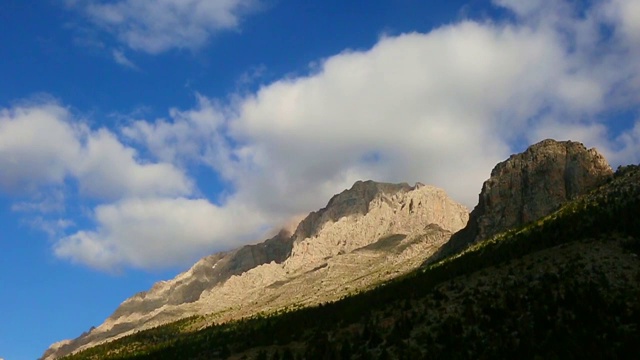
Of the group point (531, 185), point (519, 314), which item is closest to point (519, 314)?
point (519, 314)

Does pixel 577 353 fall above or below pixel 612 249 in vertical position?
below

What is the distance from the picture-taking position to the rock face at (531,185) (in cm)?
13062

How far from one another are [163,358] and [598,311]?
51662mm

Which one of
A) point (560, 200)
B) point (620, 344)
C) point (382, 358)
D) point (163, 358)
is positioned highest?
point (560, 200)

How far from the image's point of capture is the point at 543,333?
100ft

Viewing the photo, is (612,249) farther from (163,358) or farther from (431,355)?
(163,358)

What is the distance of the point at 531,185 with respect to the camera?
458 ft

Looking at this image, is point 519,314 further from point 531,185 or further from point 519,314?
point 531,185

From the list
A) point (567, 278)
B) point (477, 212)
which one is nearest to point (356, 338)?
point (567, 278)

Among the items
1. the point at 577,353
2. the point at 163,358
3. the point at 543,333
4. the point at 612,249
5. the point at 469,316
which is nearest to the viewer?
the point at 577,353

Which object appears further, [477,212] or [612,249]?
[477,212]

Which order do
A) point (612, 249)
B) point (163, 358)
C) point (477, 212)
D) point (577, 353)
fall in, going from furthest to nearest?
point (477, 212), point (163, 358), point (612, 249), point (577, 353)

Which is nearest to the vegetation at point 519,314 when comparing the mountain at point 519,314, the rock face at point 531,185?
the mountain at point 519,314

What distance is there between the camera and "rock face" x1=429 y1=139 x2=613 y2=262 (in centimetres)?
13062
